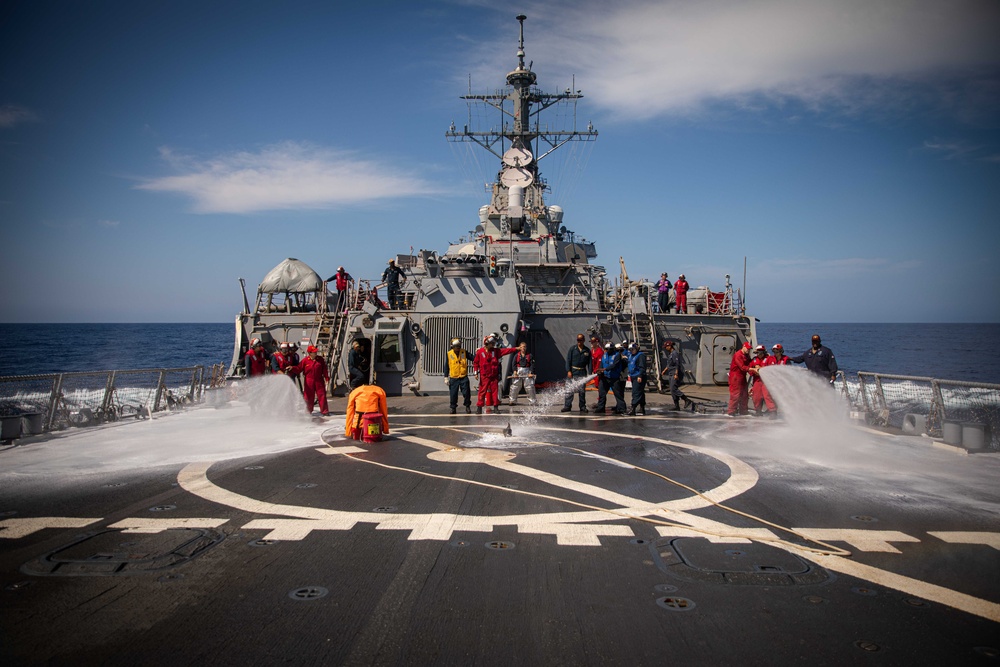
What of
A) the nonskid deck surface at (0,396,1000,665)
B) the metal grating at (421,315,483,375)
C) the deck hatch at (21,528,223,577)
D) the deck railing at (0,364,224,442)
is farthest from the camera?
the metal grating at (421,315,483,375)

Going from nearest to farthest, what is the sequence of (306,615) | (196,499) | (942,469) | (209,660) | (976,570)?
(209,660) < (306,615) < (976,570) < (196,499) < (942,469)

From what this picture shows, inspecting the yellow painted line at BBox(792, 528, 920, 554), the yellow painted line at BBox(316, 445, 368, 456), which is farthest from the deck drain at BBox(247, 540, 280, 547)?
the yellow painted line at BBox(792, 528, 920, 554)

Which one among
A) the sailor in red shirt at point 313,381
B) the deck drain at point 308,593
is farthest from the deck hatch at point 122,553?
the sailor in red shirt at point 313,381

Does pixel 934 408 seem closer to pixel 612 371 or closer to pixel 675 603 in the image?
pixel 612 371

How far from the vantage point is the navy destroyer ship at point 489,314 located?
17422 millimetres

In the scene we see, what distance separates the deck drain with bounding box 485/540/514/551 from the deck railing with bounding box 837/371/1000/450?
7.42 meters

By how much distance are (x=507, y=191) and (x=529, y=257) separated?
5.32 metres

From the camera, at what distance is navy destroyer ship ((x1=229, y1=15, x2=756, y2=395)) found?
57.2 feet

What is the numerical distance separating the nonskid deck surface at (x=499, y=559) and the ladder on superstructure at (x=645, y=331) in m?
9.54

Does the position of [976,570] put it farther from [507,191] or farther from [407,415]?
[507,191]

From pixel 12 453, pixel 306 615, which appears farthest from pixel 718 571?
pixel 12 453

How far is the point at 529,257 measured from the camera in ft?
75.9

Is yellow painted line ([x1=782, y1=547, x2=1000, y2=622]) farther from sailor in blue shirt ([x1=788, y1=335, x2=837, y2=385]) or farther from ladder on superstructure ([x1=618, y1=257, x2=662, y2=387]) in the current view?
ladder on superstructure ([x1=618, y1=257, x2=662, y2=387])

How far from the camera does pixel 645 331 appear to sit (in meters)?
19.5
